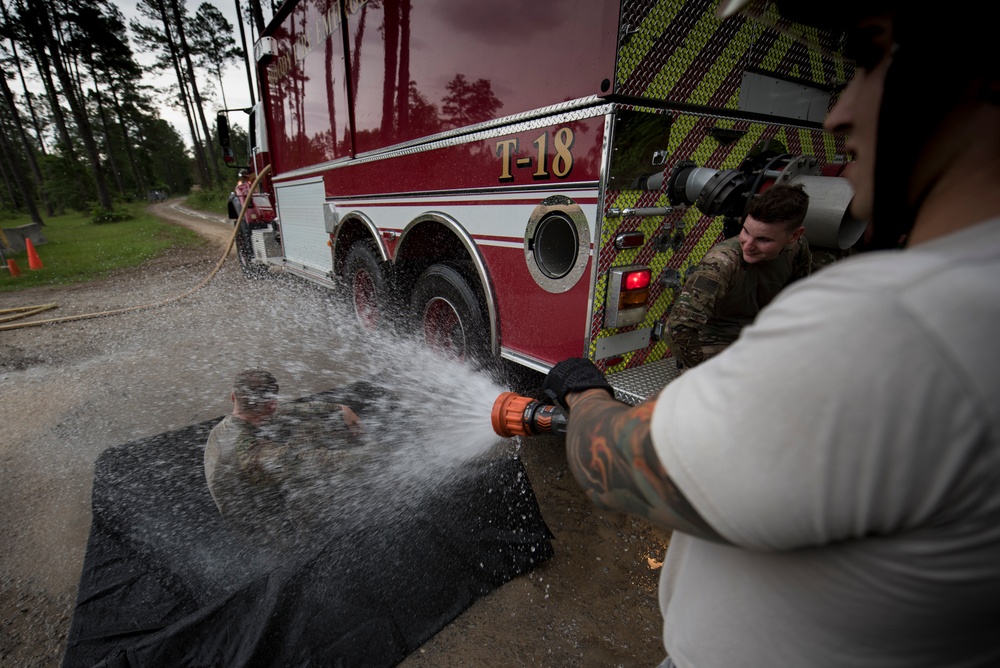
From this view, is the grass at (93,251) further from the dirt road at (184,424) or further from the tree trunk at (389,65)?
the tree trunk at (389,65)

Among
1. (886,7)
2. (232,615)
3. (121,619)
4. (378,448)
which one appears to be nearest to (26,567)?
(121,619)

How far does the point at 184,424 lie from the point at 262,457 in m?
2.14

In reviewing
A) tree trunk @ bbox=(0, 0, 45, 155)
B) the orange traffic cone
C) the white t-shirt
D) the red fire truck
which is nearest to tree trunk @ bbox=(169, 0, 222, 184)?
tree trunk @ bbox=(0, 0, 45, 155)

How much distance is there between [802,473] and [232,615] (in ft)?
8.29

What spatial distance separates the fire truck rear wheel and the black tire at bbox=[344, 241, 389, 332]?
5074 millimetres

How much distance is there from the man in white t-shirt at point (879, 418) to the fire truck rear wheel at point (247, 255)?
10226 millimetres

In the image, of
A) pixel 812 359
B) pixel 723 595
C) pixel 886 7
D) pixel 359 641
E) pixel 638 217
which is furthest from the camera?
pixel 638 217

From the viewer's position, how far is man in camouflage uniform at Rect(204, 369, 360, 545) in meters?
2.50

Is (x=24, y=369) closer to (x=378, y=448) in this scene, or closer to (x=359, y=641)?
(x=378, y=448)

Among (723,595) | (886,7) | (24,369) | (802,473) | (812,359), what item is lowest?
(24,369)

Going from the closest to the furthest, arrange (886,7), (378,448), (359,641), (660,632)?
(886,7), (359,641), (660,632), (378,448)

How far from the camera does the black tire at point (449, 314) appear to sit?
3.61 metres

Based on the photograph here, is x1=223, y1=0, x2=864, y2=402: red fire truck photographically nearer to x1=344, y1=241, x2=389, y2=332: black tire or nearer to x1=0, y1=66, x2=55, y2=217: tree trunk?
x1=344, y1=241, x2=389, y2=332: black tire

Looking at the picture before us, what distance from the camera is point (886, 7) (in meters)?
0.61
